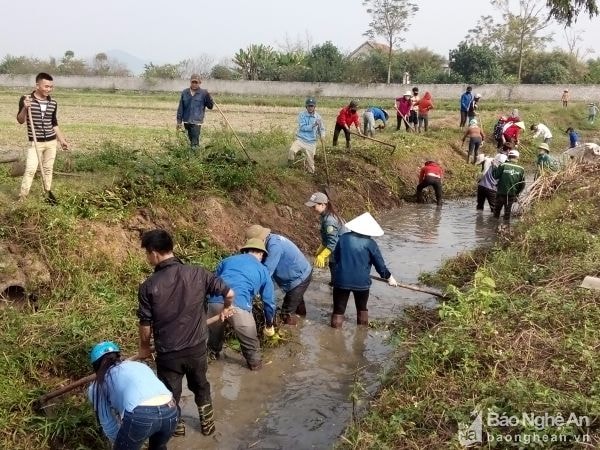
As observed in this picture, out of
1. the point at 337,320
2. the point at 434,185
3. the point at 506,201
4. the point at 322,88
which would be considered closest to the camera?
the point at 337,320

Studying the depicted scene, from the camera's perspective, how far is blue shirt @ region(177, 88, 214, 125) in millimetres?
11430

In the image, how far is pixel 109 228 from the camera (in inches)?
309

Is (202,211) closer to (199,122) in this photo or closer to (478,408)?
(199,122)

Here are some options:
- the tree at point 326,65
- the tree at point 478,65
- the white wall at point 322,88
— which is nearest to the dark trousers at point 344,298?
the white wall at point 322,88

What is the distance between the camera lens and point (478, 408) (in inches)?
161

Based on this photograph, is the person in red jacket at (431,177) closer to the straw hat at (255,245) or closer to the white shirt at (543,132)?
the white shirt at (543,132)

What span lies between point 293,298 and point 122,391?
3.54 meters

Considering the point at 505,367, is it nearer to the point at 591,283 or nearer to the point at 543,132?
the point at 591,283

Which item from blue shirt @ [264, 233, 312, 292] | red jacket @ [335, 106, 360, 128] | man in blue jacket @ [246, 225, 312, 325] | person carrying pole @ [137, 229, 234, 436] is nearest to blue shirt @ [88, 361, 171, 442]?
person carrying pole @ [137, 229, 234, 436]

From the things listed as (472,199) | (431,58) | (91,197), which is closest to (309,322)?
(91,197)

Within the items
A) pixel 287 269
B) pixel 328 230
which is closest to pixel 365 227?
pixel 328 230

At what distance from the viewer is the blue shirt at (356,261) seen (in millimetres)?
7156

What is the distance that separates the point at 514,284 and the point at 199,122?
23.7 ft

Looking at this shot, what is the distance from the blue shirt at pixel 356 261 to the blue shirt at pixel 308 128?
18.9 feet
